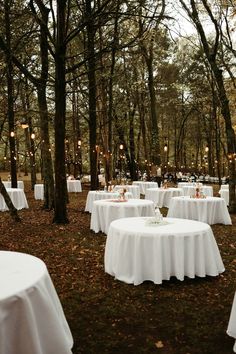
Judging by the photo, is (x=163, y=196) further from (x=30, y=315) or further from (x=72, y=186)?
(x=30, y=315)

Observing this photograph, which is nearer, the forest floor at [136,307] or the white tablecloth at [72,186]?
the forest floor at [136,307]

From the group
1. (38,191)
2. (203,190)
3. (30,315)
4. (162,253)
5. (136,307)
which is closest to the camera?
(30,315)

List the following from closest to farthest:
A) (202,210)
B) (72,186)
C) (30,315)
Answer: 1. (30,315)
2. (202,210)
3. (72,186)

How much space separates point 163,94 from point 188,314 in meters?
31.8

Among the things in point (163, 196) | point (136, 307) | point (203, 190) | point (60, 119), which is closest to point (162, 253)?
point (136, 307)

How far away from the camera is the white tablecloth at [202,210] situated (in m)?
11.9

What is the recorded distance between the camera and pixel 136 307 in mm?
5461

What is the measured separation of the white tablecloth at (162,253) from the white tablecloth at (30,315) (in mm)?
2475

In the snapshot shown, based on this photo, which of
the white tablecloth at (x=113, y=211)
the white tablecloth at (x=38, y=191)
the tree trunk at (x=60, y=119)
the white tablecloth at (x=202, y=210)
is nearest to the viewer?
the white tablecloth at (x=113, y=211)

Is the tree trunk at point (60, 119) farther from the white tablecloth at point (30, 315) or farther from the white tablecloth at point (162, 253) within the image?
the white tablecloth at point (30, 315)

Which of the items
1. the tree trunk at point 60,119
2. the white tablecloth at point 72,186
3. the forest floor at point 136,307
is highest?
the tree trunk at point 60,119

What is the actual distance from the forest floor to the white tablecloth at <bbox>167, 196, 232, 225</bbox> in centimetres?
282

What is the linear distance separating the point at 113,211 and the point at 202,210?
3.00 meters

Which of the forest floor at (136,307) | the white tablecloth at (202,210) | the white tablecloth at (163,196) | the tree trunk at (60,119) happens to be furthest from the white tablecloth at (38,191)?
the forest floor at (136,307)
